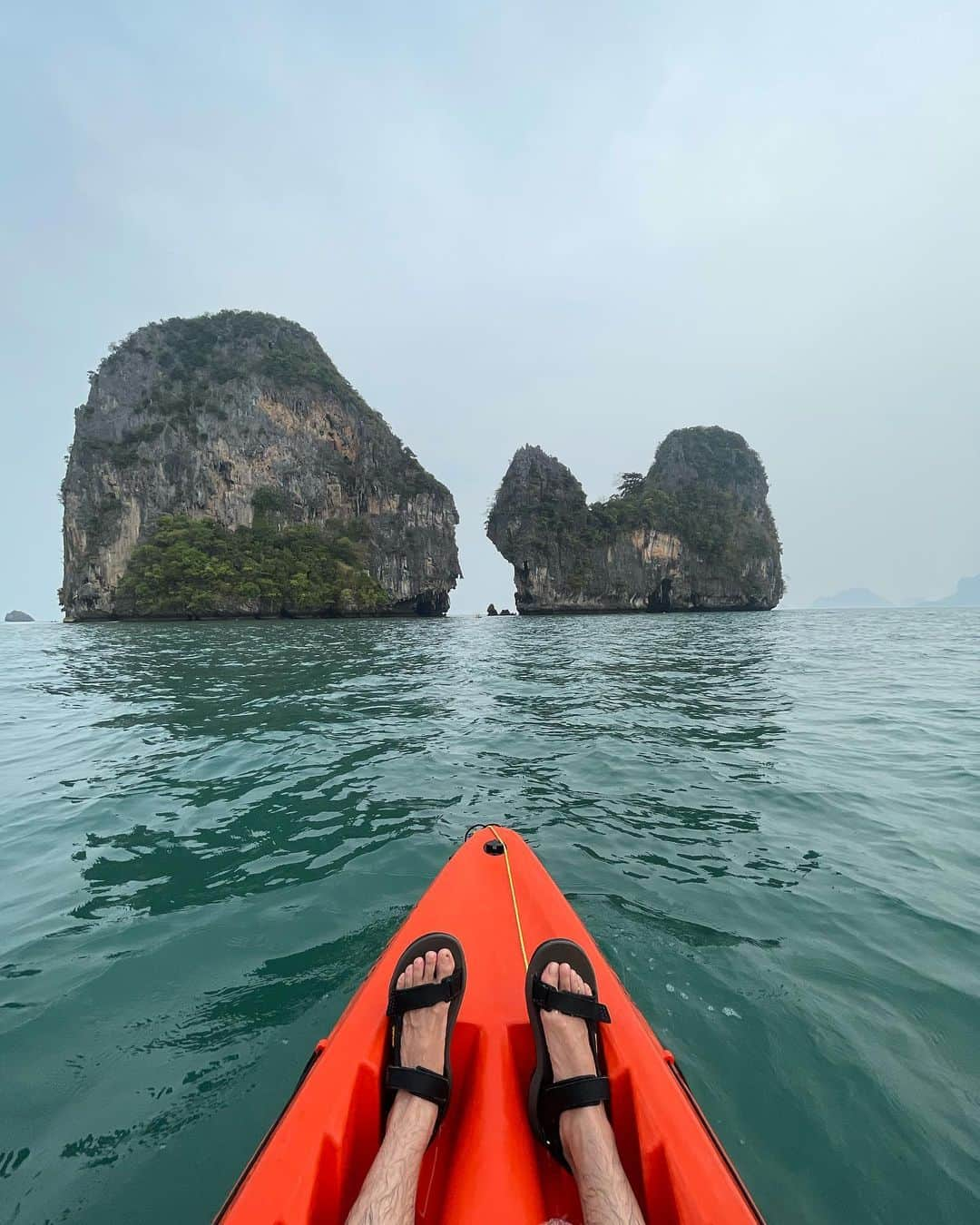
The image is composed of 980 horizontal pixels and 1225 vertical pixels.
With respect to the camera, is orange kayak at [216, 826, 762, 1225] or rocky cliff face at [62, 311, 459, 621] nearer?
orange kayak at [216, 826, 762, 1225]

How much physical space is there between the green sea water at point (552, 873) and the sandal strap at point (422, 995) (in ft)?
1.87

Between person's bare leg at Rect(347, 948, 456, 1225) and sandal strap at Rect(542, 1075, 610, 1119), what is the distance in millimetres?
410

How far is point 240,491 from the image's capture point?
5056 centimetres

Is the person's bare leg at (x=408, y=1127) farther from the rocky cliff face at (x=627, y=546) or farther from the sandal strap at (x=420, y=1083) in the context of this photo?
the rocky cliff face at (x=627, y=546)

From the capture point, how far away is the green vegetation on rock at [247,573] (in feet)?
139

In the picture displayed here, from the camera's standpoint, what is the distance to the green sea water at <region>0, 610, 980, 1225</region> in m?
1.81

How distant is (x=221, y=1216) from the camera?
48.7 inches

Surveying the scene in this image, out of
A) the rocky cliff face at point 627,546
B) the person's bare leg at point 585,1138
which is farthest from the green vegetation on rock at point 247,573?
the person's bare leg at point 585,1138

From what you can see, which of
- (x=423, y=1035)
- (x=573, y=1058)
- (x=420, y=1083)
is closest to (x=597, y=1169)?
(x=573, y=1058)

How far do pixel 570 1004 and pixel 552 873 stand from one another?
1.59 metres

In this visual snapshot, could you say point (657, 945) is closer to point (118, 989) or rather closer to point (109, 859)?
point (118, 989)

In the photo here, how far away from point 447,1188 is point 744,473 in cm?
9101

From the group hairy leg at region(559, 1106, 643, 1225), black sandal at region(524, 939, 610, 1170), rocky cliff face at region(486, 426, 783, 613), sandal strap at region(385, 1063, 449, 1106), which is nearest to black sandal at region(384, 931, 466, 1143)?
sandal strap at region(385, 1063, 449, 1106)

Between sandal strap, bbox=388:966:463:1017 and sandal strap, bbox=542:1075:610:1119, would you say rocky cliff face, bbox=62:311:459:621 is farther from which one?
sandal strap, bbox=542:1075:610:1119
